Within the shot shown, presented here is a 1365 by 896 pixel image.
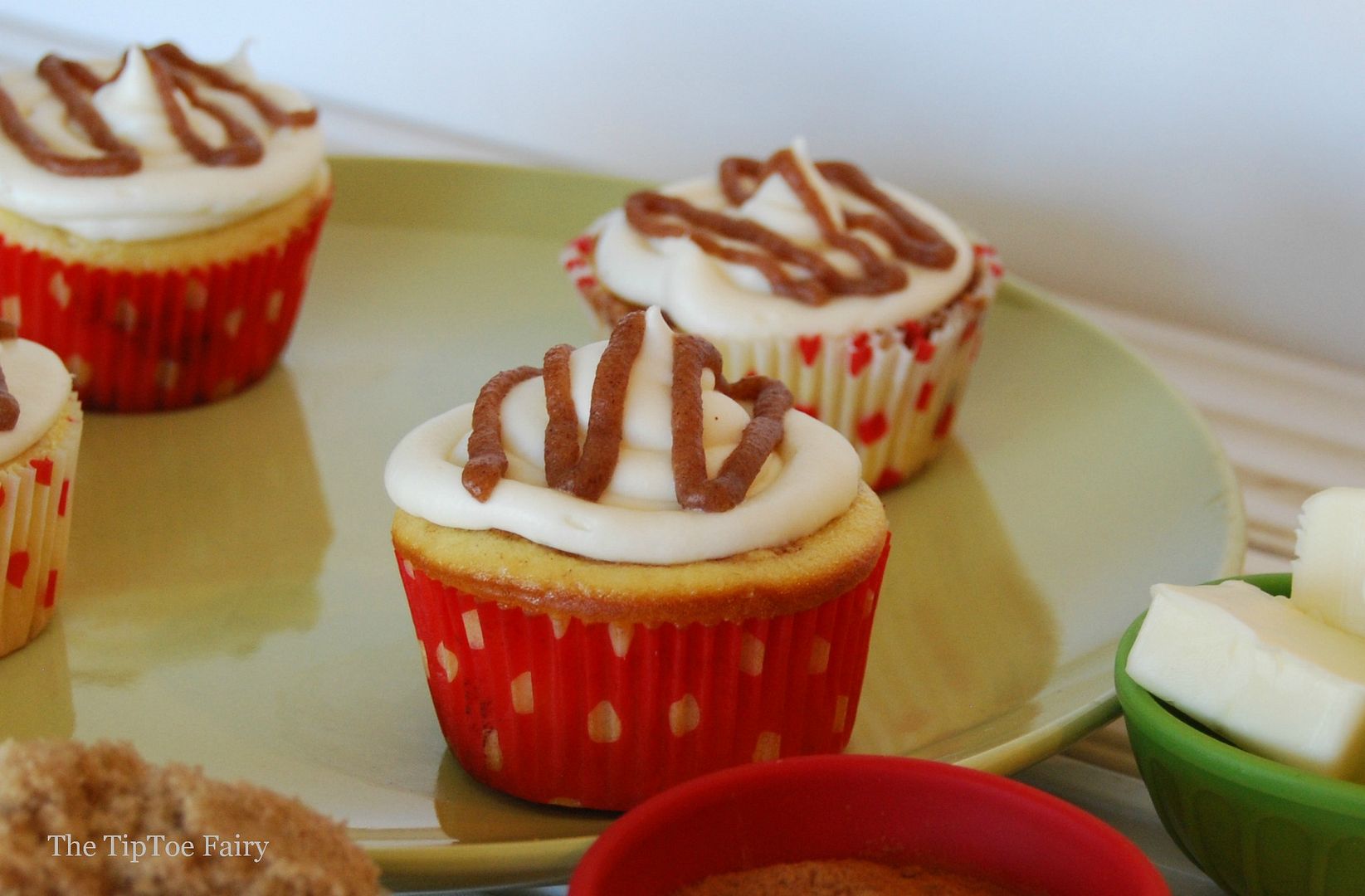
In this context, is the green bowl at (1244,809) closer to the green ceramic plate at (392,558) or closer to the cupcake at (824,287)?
the green ceramic plate at (392,558)

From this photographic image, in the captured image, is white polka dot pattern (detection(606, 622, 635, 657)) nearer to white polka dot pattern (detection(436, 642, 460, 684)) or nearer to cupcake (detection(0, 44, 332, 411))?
white polka dot pattern (detection(436, 642, 460, 684))

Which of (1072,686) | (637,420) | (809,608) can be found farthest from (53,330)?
(1072,686)

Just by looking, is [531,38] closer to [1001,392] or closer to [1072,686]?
[1001,392]

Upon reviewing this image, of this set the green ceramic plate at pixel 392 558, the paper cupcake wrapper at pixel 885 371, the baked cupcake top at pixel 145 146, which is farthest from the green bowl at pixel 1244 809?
the baked cupcake top at pixel 145 146

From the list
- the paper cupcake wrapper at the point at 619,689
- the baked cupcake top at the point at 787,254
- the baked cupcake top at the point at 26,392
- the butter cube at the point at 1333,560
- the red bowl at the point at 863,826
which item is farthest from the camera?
the baked cupcake top at the point at 787,254

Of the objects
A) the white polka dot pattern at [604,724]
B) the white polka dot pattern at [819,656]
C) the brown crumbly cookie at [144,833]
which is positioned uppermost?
the brown crumbly cookie at [144,833]

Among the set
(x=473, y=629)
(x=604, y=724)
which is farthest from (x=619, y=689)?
(x=473, y=629)
